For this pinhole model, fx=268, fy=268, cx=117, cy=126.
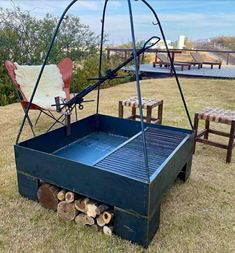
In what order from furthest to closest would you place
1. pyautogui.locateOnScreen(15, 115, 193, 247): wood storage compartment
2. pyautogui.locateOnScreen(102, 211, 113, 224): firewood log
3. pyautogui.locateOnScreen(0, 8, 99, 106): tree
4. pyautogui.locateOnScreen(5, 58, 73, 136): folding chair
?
pyautogui.locateOnScreen(0, 8, 99, 106): tree, pyautogui.locateOnScreen(5, 58, 73, 136): folding chair, pyautogui.locateOnScreen(102, 211, 113, 224): firewood log, pyautogui.locateOnScreen(15, 115, 193, 247): wood storage compartment

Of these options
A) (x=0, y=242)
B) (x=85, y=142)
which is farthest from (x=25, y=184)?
(x=85, y=142)

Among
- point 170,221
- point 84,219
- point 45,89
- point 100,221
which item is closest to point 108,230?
point 100,221

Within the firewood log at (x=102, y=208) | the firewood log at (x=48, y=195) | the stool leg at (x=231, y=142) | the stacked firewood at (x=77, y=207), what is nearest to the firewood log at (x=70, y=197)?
the stacked firewood at (x=77, y=207)

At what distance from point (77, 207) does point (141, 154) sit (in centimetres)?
69

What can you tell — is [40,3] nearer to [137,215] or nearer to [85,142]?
[85,142]

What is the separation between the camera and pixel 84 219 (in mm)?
1956

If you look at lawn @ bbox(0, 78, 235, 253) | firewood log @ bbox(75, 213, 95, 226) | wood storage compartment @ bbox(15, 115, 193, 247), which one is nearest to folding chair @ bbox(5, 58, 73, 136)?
lawn @ bbox(0, 78, 235, 253)

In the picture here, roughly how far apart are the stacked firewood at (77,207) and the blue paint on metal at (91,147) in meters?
0.48

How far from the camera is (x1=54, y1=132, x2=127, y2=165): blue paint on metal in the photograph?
257cm

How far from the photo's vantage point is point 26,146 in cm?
224

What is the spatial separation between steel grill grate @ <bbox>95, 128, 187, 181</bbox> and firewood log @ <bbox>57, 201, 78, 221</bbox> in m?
0.37

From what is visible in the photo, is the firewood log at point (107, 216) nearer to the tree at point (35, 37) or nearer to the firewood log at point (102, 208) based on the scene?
the firewood log at point (102, 208)

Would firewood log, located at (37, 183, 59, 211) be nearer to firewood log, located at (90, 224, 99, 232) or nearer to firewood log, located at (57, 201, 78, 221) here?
firewood log, located at (57, 201, 78, 221)

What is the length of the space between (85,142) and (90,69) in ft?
15.1
